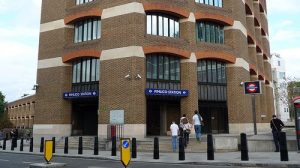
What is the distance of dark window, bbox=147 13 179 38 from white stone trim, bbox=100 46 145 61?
94.0 inches

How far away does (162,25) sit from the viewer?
2653cm

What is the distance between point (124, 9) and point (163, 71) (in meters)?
5.92

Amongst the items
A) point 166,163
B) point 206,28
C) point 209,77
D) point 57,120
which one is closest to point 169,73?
point 209,77

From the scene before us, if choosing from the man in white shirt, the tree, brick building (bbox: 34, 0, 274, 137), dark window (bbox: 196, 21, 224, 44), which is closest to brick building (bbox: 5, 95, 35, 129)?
the tree

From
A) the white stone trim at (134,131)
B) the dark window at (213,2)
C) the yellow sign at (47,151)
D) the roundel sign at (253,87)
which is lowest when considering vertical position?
the yellow sign at (47,151)

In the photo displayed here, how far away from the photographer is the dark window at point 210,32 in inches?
1113

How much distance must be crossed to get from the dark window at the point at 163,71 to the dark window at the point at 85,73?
185 inches

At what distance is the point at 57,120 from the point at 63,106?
133 centimetres

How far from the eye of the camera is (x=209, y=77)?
1104 inches

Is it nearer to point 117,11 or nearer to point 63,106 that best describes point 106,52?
point 117,11

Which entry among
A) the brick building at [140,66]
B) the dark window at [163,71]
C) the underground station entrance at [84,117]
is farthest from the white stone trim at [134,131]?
the underground station entrance at [84,117]

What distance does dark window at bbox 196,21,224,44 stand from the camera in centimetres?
2828

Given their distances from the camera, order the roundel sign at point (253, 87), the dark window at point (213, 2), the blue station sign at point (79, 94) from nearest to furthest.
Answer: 1. the roundel sign at point (253, 87)
2. the blue station sign at point (79, 94)
3. the dark window at point (213, 2)

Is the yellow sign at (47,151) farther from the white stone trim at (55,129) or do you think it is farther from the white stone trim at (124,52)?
the white stone trim at (55,129)
